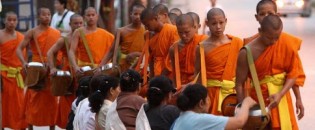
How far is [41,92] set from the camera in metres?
14.1

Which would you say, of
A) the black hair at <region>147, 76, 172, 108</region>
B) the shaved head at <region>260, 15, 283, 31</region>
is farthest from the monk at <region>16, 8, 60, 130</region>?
the black hair at <region>147, 76, 172, 108</region>

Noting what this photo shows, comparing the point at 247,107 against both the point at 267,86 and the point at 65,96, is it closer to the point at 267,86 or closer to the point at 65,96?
the point at 267,86

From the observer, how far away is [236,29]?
35.0 metres

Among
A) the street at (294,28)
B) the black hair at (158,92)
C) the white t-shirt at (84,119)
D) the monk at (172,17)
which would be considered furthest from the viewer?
the street at (294,28)

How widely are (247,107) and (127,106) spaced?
4.60 feet

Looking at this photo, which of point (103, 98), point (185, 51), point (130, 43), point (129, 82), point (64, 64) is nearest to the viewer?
point (129, 82)

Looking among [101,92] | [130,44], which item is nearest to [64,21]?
[130,44]

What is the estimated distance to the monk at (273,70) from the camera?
344 inches

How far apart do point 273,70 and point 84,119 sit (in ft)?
5.51

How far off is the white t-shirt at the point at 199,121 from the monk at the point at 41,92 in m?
6.62

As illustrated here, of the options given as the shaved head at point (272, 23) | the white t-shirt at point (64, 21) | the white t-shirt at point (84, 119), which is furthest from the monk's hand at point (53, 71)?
the shaved head at point (272, 23)

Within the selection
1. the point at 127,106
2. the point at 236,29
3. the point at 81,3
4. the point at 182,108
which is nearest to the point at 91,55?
the point at 127,106

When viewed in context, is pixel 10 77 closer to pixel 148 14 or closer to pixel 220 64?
pixel 148 14

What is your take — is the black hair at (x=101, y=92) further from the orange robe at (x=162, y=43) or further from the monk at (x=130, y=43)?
the monk at (x=130, y=43)
